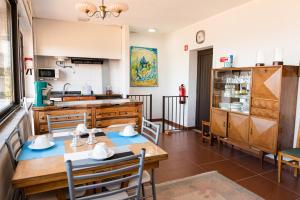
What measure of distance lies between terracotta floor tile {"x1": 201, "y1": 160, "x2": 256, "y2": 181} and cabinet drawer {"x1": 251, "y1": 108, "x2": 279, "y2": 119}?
898mm

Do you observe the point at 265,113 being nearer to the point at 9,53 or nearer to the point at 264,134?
the point at 264,134

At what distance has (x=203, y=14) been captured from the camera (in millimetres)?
4496

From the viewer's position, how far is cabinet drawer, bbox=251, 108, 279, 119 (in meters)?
3.06

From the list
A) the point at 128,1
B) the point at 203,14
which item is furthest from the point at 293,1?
the point at 128,1

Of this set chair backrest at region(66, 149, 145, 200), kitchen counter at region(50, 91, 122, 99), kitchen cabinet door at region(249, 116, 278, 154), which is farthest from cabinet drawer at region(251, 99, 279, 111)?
kitchen counter at region(50, 91, 122, 99)

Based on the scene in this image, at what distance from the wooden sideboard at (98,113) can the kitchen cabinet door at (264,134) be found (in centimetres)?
191

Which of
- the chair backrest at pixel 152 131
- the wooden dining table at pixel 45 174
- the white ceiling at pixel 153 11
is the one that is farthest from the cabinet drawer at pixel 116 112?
the white ceiling at pixel 153 11

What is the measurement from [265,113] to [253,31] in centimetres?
155

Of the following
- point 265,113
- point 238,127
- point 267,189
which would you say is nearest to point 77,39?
point 238,127

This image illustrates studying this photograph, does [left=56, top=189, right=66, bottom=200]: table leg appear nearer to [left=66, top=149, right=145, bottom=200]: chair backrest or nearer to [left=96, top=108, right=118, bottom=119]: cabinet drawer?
[left=66, top=149, right=145, bottom=200]: chair backrest

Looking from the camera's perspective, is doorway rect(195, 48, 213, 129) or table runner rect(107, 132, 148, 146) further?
doorway rect(195, 48, 213, 129)

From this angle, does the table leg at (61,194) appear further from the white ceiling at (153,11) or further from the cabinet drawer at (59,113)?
the white ceiling at (153,11)

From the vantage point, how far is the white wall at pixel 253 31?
3148 mm

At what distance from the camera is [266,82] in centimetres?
317
